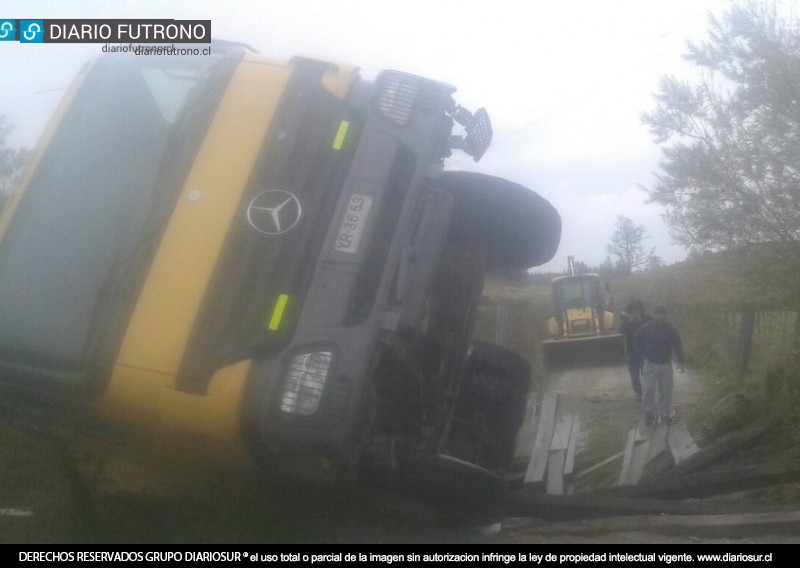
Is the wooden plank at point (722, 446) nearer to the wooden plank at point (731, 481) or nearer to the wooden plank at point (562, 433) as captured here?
the wooden plank at point (731, 481)

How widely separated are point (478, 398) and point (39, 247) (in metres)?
2.71

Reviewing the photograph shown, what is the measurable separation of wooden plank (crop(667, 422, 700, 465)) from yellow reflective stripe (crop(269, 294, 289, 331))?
13.1ft

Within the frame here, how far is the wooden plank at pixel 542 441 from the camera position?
6.23m

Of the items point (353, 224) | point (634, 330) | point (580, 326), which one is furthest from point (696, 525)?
point (580, 326)

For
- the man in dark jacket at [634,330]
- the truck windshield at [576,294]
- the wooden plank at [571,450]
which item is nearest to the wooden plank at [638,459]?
the wooden plank at [571,450]

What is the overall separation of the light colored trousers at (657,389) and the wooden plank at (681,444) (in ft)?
3.56

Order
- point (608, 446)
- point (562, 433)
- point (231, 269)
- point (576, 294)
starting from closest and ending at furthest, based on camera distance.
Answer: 1. point (231, 269)
2. point (562, 433)
3. point (608, 446)
4. point (576, 294)

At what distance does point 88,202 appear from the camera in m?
4.03

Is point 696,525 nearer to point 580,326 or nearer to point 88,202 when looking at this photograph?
point 88,202

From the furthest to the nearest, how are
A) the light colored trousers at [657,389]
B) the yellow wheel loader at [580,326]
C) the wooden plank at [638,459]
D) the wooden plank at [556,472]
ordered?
the yellow wheel loader at [580,326], the light colored trousers at [657,389], the wooden plank at [638,459], the wooden plank at [556,472]

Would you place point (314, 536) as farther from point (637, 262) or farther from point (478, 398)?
point (637, 262)

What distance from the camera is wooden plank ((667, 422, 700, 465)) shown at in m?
6.55

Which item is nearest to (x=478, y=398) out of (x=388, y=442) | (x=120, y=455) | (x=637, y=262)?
(x=388, y=442)

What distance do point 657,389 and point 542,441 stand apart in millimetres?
2398
